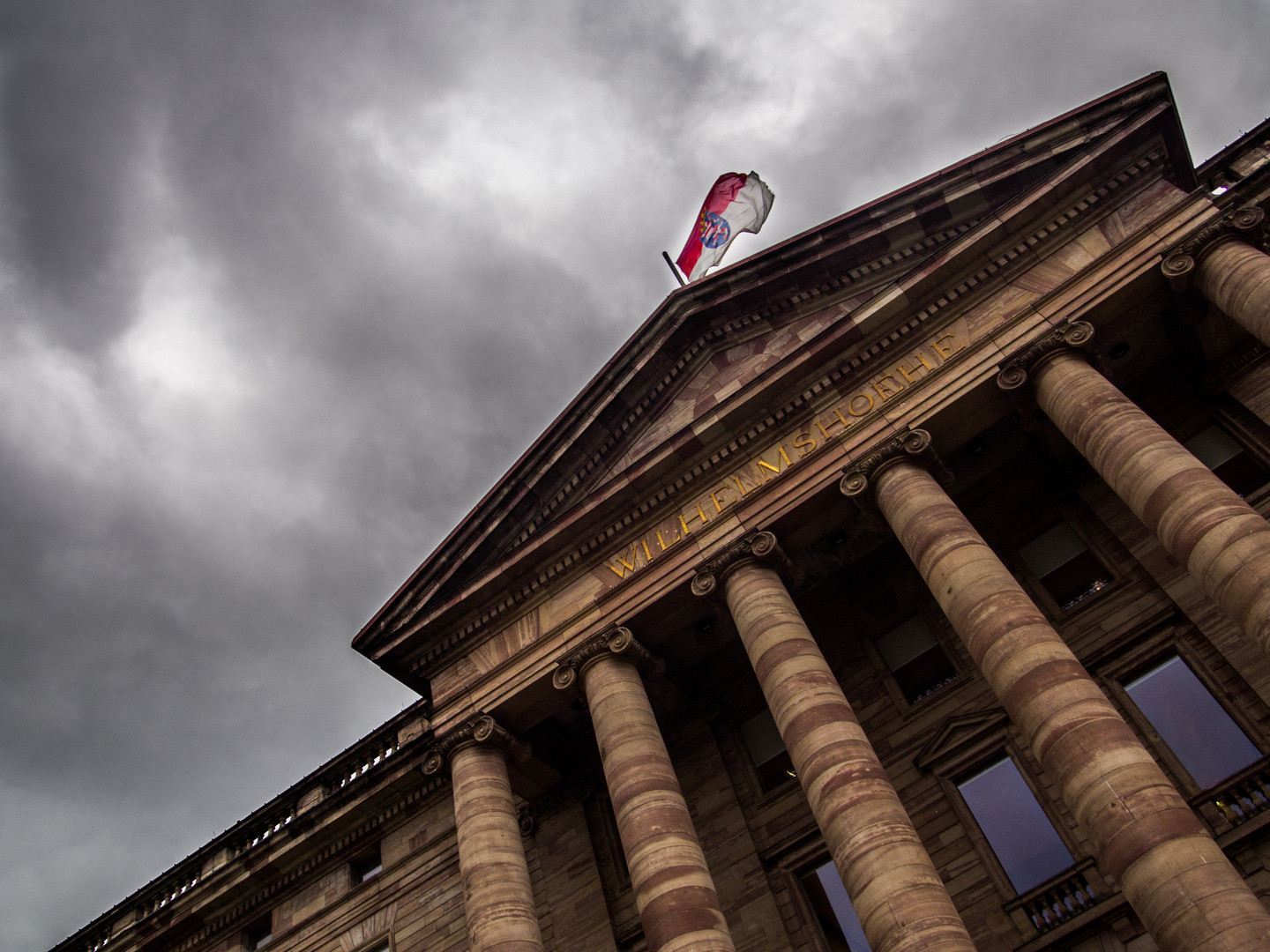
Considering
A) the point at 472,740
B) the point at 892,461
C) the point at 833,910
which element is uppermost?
the point at 892,461

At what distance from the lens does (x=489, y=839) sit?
59.8 ft

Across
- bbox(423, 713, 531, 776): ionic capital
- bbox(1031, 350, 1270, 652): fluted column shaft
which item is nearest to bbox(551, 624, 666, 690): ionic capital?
bbox(423, 713, 531, 776): ionic capital

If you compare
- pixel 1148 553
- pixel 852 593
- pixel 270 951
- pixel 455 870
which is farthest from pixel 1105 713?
pixel 270 951

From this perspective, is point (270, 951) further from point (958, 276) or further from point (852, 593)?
point (958, 276)

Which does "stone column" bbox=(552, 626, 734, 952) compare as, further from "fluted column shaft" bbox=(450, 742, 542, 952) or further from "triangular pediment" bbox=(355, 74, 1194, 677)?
"triangular pediment" bbox=(355, 74, 1194, 677)

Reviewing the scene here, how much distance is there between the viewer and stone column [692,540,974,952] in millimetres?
12938

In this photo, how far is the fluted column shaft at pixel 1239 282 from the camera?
599 inches

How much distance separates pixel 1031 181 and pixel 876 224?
3.12 metres

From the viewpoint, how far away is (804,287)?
21688 mm

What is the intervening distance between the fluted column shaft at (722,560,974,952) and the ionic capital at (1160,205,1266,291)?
29.1 feet

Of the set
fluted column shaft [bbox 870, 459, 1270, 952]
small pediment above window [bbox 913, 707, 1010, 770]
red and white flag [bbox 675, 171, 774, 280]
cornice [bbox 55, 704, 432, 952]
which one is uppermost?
red and white flag [bbox 675, 171, 774, 280]

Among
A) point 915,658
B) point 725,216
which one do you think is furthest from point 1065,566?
point 725,216

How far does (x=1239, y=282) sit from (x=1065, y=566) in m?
6.27

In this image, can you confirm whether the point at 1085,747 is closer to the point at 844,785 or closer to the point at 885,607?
the point at 844,785
